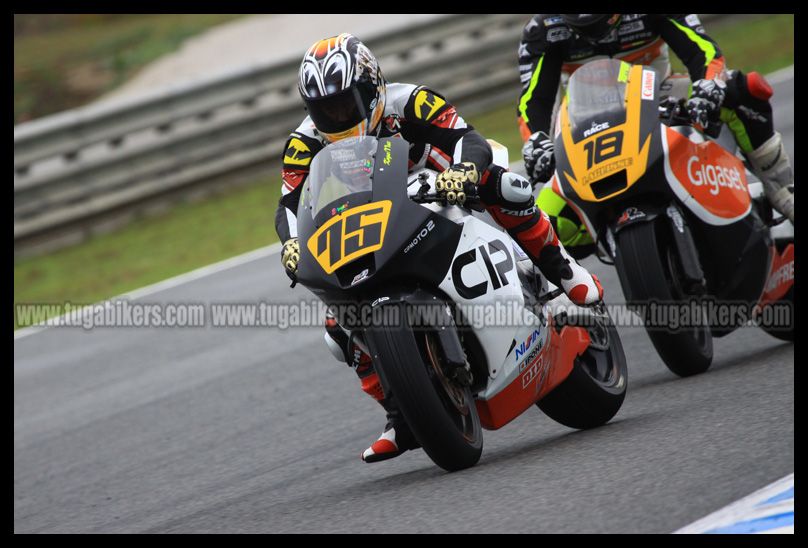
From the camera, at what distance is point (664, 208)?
546 cm

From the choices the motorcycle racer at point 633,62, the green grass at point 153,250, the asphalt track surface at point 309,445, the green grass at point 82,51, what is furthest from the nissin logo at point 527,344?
the green grass at point 82,51

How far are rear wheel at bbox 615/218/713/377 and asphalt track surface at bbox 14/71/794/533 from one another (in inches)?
5.0

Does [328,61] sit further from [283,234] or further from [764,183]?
[764,183]

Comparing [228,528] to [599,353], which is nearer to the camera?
[228,528]

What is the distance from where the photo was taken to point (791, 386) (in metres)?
5.01

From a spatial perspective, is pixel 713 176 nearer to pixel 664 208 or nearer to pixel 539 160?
pixel 664 208

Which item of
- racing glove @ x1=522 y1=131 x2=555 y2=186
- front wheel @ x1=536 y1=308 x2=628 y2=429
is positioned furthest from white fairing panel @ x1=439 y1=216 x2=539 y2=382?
racing glove @ x1=522 y1=131 x2=555 y2=186

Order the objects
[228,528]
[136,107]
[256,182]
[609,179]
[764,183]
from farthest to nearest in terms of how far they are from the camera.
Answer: [256,182] → [136,107] → [764,183] → [609,179] → [228,528]

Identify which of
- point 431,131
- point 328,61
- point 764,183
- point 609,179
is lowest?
point 764,183

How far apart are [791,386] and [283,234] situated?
212cm

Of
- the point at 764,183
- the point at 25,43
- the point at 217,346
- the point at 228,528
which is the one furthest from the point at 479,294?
the point at 25,43

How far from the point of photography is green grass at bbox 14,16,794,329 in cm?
1027

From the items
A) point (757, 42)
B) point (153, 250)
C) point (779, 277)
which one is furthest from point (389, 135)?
point (757, 42)

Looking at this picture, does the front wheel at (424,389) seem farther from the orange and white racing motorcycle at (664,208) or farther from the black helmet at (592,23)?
the black helmet at (592,23)
